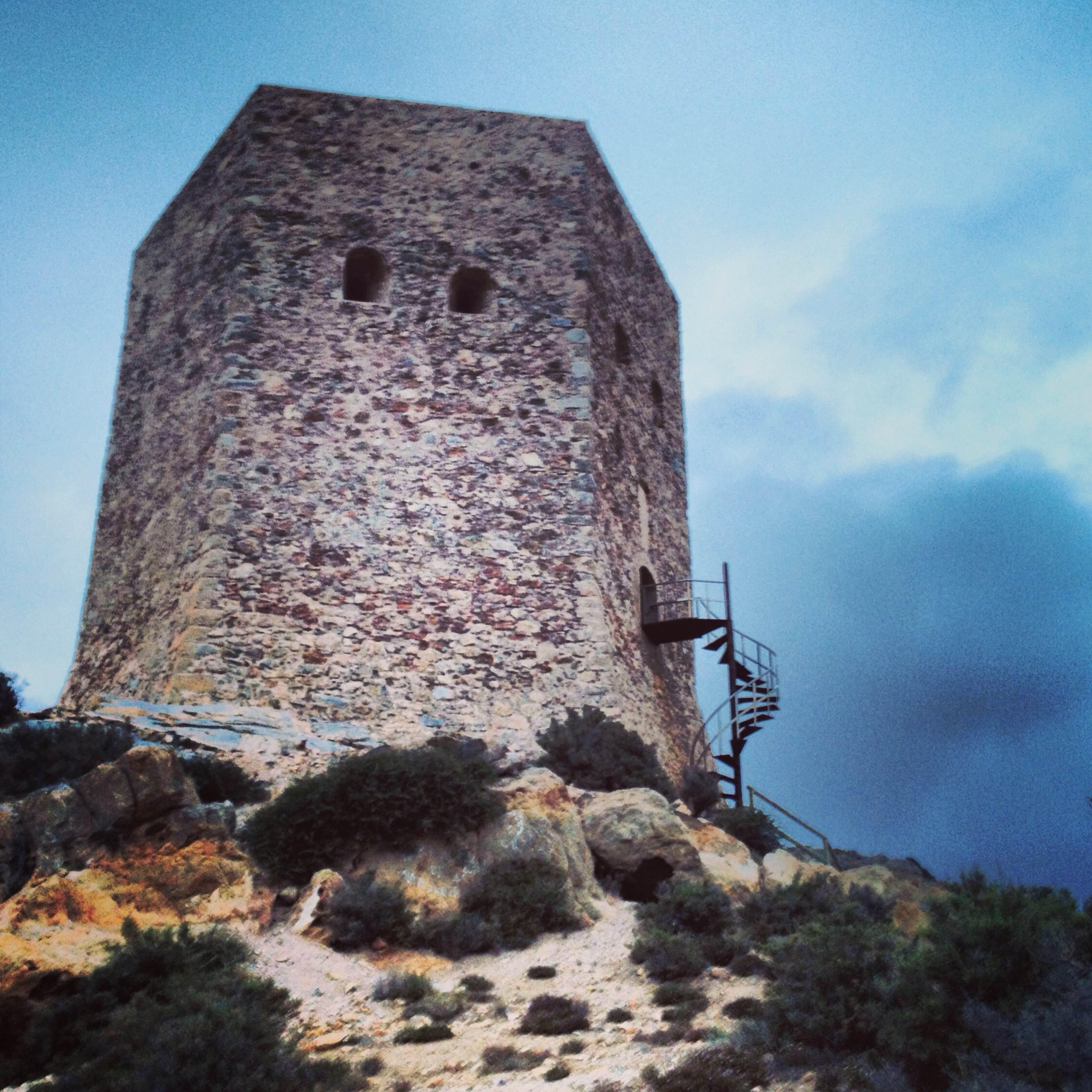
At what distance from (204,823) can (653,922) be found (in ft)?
11.5

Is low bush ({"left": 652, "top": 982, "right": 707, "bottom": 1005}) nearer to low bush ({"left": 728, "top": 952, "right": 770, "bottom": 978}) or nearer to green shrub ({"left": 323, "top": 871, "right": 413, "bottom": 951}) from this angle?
low bush ({"left": 728, "top": 952, "right": 770, "bottom": 978})

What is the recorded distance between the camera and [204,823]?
8.89 m

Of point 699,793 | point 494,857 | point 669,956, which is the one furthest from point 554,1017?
point 699,793

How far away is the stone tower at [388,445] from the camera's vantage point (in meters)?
12.9

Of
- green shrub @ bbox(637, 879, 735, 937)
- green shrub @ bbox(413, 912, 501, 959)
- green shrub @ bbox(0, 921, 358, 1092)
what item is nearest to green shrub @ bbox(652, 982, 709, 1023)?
green shrub @ bbox(637, 879, 735, 937)

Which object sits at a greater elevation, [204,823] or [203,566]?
[203,566]

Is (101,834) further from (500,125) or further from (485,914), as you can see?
(500,125)

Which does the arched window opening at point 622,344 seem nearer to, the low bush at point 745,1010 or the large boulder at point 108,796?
the large boulder at point 108,796

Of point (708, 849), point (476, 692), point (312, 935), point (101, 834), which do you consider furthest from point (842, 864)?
point (101, 834)

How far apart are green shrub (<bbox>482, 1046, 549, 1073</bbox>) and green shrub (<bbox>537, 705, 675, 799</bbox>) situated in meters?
4.86

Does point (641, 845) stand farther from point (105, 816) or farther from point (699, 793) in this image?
point (105, 816)

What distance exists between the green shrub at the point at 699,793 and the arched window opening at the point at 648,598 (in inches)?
100

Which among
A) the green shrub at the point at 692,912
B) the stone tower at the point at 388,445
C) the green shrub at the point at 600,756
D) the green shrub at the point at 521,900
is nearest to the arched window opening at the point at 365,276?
the stone tower at the point at 388,445

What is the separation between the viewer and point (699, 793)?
528 inches
